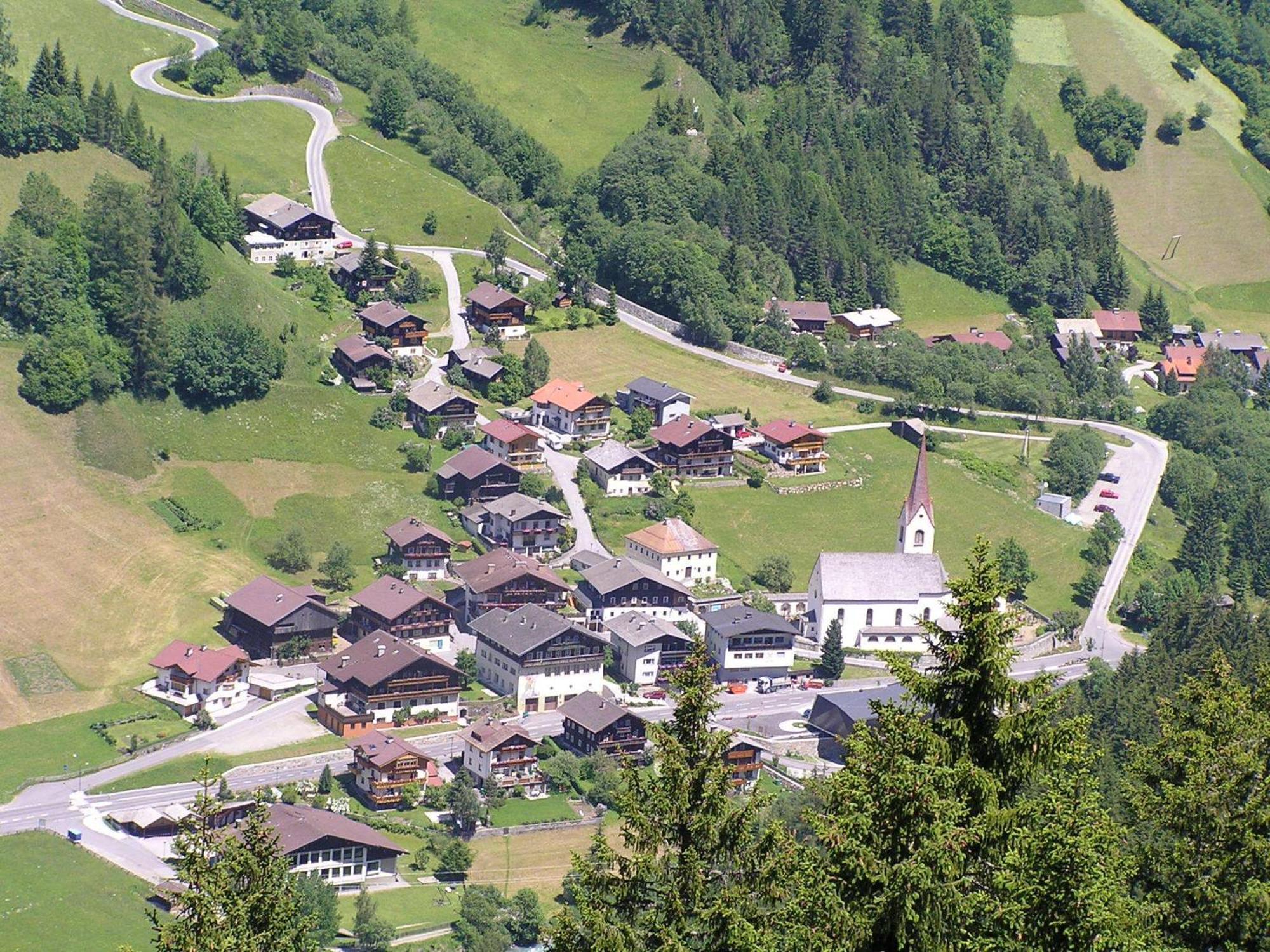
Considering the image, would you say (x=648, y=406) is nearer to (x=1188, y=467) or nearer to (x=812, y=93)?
(x=1188, y=467)

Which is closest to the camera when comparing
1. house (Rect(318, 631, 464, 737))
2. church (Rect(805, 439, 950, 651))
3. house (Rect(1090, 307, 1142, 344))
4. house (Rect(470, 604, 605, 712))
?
house (Rect(318, 631, 464, 737))

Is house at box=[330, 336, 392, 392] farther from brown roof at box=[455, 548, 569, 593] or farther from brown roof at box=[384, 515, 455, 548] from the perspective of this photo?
brown roof at box=[455, 548, 569, 593]

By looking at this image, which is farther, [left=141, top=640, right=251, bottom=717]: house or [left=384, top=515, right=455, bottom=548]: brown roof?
[left=384, top=515, right=455, bottom=548]: brown roof

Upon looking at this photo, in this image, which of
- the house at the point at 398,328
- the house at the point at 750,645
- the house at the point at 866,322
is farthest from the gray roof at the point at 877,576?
the house at the point at 866,322

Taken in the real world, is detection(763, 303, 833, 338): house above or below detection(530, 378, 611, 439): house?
below

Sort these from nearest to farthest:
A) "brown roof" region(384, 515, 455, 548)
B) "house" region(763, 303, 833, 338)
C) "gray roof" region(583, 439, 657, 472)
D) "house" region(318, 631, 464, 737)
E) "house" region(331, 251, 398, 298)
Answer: "house" region(318, 631, 464, 737) < "brown roof" region(384, 515, 455, 548) < "gray roof" region(583, 439, 657, 472) < "house" region(331, 251, 398, 298) < "house" region(763, 303, 833, 338)

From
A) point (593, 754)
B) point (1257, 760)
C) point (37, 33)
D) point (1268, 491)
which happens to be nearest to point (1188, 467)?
point (1268, 491)

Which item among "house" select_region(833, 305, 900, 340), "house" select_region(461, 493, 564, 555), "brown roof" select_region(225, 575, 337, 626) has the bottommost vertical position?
"house" select_region(833, 305, 900, 340)

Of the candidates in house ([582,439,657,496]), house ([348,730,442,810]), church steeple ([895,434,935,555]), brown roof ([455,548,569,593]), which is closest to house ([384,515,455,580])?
brown roof ([455,548,569,593])
